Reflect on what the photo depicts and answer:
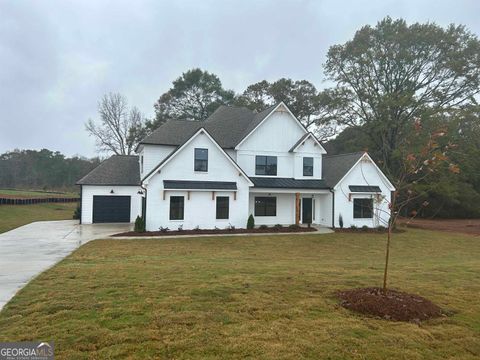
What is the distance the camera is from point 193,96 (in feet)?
161

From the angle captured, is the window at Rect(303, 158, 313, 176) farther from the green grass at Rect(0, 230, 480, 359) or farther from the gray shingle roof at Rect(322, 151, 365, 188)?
the green grass at Rect(0, 230, 480, 359)

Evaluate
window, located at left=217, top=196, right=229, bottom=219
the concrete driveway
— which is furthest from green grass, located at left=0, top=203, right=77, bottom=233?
window, located at left=217, top=196, right=229, bottom=219

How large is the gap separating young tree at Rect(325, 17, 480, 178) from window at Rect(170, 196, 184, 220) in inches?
792

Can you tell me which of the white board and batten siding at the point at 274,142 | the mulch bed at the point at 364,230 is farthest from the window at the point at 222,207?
the mulch bed at the point at 364,230

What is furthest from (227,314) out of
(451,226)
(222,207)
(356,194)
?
(451,226)

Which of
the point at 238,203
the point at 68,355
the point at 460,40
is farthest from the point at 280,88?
the point at 68,355

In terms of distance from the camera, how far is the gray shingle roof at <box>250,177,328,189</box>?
24469 mm

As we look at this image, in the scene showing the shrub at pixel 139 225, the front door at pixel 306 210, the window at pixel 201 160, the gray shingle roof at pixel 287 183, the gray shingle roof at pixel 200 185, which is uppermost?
the window at pixel 201 160

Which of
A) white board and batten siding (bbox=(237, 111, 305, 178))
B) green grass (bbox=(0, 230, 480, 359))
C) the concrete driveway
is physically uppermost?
white board and batten siding (bbox=(237, 111, 305, 178))

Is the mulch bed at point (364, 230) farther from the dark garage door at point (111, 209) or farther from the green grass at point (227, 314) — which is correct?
the dark garage door at point (111, 209)

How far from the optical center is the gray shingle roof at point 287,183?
24469 millimetres

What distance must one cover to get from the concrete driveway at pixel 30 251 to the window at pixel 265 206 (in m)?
10.3

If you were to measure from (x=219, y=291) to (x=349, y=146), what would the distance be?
35.1 m

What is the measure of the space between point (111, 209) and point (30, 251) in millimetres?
13052
